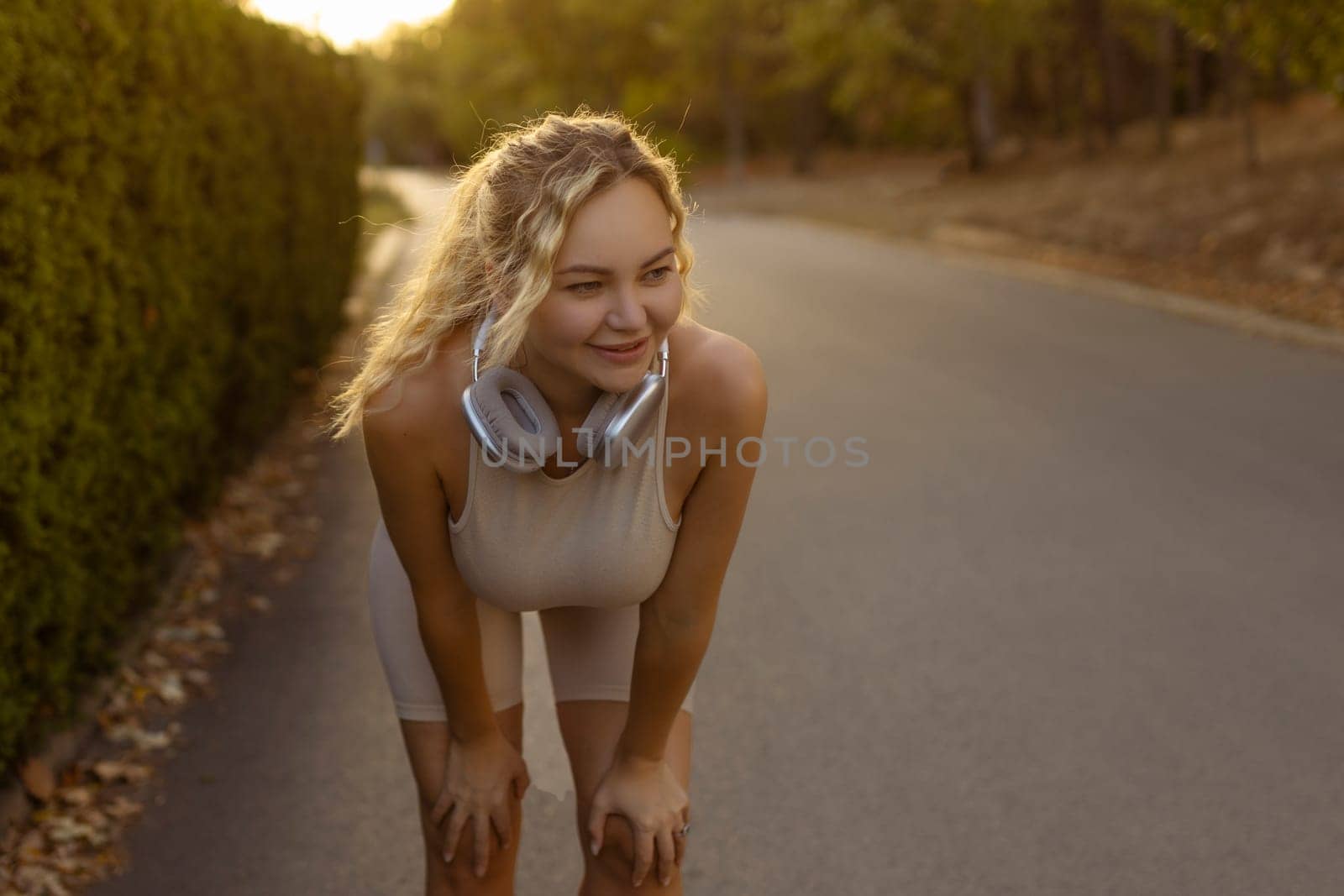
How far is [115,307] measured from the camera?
4.54 meters

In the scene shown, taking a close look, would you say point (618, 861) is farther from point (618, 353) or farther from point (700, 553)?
point (618, 353)

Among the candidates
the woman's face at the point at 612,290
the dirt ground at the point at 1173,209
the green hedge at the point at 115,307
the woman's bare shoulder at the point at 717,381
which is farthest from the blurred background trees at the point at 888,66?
the woman's face at the point at 612,290

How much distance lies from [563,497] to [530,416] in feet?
0.65

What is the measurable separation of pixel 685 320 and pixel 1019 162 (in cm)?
2935

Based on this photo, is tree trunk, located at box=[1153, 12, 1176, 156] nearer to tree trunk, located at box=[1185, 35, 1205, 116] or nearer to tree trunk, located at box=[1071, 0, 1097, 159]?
tree trunk, located at box=[1071, 0, 1097, 159]

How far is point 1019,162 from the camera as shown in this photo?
1187 inches

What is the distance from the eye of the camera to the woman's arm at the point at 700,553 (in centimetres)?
246

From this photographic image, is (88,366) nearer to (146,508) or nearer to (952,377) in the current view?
(146,508)

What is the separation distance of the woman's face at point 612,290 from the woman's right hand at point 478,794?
878 millimetres

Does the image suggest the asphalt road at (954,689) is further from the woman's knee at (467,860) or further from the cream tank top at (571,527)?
the cream tank top at (571,527)

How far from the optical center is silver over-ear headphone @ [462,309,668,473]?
2291mm

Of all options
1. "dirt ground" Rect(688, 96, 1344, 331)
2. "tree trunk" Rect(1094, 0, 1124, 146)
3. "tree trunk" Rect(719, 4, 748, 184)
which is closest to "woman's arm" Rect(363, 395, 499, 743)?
"dirt ground" Rect(688, 96, 1344, 331)

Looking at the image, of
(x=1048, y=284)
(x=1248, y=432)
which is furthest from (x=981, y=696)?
(x=1048, y=284)

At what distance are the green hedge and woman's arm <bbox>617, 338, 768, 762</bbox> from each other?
2.02 metres
